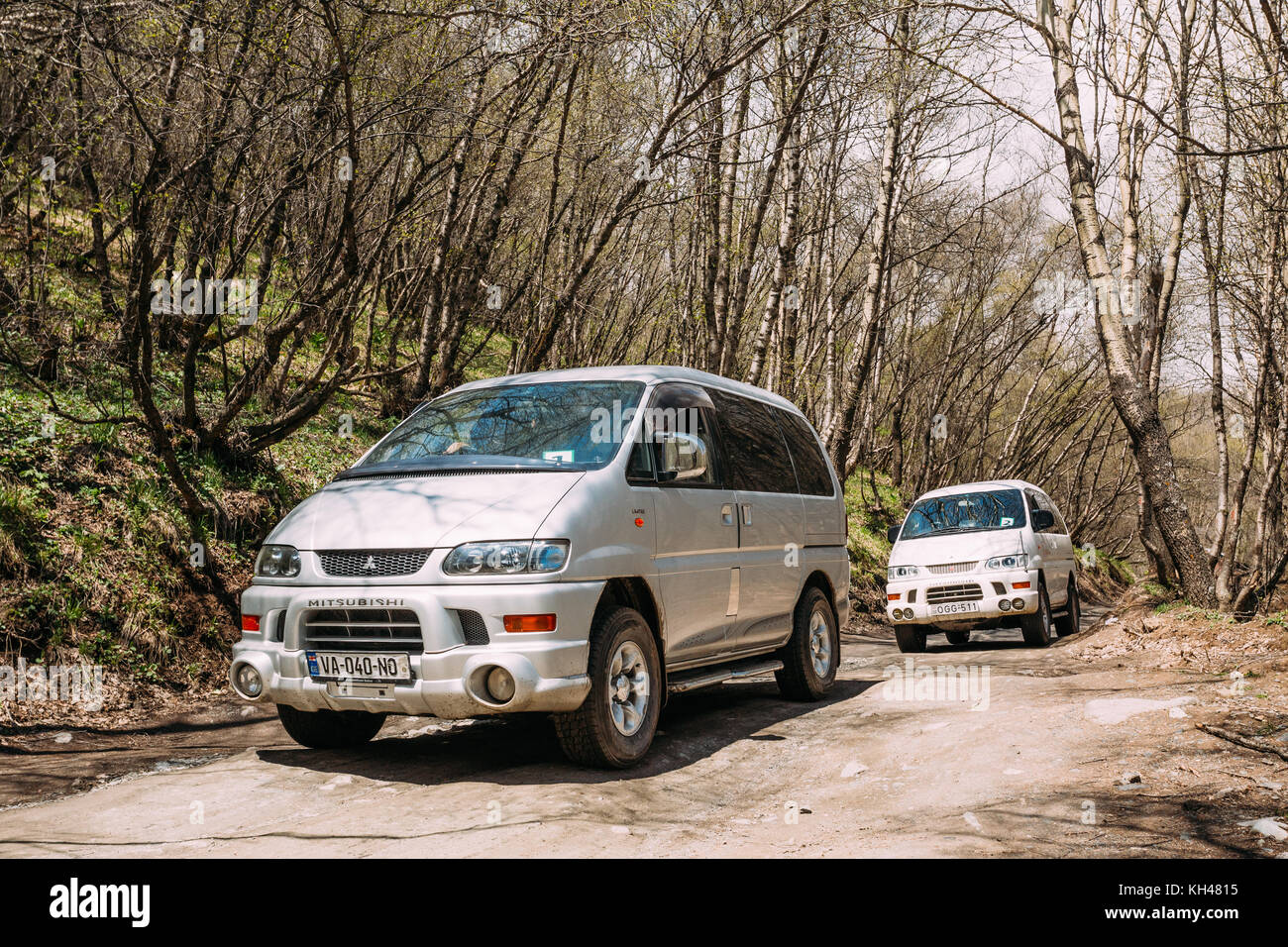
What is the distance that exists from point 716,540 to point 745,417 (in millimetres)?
1381

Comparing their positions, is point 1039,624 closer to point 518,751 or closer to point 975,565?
point 975,565

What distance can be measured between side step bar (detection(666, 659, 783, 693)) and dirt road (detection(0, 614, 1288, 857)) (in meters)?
0.38

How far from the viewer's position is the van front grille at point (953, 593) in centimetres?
1238

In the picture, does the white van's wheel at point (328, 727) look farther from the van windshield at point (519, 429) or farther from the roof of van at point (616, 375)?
the roof of van at point (616, 375)

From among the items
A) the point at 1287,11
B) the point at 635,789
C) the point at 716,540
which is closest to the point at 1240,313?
the point at 1287,11

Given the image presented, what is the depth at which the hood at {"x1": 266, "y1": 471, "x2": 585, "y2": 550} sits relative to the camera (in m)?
5.36

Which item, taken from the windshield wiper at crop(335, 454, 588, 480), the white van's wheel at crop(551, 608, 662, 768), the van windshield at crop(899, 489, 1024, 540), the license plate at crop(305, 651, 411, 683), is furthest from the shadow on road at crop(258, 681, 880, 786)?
the van windshield at crop(899, 489, 1024, 540)

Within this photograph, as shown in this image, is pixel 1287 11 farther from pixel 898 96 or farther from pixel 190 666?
pixel 190 666

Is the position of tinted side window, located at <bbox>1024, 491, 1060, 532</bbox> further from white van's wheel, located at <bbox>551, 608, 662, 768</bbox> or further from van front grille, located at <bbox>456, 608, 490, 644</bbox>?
van front grille, located at <bbox>456, 608, 490, 644</bbox>

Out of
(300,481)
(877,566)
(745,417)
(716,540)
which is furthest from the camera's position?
(877,566)

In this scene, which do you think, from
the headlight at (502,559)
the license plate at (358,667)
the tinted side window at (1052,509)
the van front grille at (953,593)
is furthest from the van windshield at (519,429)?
the tinted side window at (1052,509)

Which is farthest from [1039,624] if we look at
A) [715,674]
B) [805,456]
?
[715,674]

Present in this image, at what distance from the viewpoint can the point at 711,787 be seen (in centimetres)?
564

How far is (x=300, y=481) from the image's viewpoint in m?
11.1
